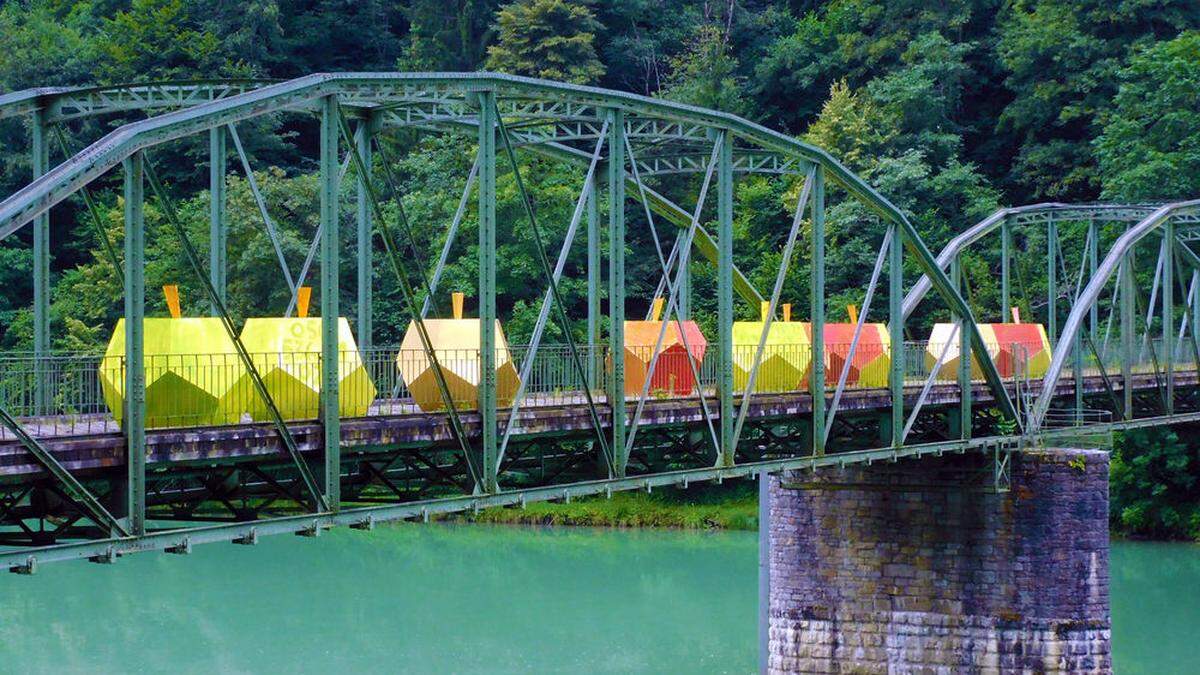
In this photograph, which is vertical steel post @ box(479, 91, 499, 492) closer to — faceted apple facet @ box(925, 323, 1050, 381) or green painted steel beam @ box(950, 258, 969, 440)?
green painted steel beam @ box(950, 258, 969, 440)

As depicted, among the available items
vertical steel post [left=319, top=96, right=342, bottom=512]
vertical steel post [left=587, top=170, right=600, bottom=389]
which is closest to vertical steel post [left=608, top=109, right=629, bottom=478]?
vertical steel post [left=587, top=170, right=600, bottom=389]

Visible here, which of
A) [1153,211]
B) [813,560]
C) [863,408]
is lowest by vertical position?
[813,560]

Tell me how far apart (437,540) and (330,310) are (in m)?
36.3

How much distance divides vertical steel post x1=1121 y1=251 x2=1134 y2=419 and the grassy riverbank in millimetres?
14734

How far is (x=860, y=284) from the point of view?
61.1 m

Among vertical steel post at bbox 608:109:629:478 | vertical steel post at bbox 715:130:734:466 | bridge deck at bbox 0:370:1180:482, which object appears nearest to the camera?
bridge deck at bbox 0:370:1180:482

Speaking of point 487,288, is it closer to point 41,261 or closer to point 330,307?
point 330,307

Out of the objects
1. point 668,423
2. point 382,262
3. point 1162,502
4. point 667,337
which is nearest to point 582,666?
point 667,337

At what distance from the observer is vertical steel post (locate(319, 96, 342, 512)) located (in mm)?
18875

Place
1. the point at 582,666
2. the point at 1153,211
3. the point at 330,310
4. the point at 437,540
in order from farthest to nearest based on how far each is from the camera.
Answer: the point at 437,540 < the point at 1153,211 < the point at 582,666 < the point at 330,310

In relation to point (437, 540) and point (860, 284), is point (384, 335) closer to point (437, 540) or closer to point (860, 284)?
point (437, 540)

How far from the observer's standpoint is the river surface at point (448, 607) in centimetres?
3600

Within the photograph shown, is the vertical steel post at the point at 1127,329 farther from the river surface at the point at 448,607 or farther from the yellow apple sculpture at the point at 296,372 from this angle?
the yellow apple sculpture at the point at 296,372

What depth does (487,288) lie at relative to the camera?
817 inches
